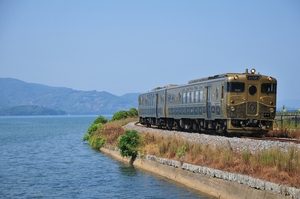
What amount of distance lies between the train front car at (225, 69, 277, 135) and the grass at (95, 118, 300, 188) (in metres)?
3.01

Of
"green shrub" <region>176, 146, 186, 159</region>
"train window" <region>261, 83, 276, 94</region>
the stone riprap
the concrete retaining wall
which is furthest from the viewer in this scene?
"train window" <region>261, 83, 276, 94</region>

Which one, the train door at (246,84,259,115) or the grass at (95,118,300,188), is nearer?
the grass at (95,118,300,188)

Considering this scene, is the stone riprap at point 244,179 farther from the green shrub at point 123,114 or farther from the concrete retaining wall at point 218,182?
the green shrub at point 123,114

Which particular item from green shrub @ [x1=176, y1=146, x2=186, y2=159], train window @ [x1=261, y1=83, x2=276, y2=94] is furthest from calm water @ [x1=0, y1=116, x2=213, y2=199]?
train window @ [x1=261, y1=83, x2=276, y2=94]

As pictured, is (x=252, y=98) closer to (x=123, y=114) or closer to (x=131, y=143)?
(x=131, y=143)

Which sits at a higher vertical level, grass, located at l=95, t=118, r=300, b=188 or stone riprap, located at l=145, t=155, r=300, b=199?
grass, located at l=95, t=118, r=300, b=188

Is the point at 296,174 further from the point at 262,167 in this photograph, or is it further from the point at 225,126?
the point at 225,126

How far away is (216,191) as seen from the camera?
18484 millimetres

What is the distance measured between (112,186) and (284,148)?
7.88m

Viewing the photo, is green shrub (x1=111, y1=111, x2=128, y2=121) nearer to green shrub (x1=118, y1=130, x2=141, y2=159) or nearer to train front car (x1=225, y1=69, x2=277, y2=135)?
green shrub (x1=118, y1=130, x2=141, y2=159)

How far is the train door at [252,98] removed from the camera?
26906 millimetres

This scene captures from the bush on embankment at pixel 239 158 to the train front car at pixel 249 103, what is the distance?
9.54ft

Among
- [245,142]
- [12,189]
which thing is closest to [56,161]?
[12,189]

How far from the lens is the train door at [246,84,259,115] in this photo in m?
26.9
